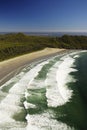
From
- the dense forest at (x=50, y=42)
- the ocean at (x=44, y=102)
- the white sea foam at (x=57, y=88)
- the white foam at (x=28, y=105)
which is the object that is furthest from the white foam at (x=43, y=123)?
the dense forest at (x=50, y=42)

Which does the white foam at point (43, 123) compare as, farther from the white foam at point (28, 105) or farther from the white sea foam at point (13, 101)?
the white foam at point (28, 105)

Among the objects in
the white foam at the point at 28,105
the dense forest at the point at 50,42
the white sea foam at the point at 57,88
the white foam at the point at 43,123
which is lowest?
the dense forest at the point at 50,42

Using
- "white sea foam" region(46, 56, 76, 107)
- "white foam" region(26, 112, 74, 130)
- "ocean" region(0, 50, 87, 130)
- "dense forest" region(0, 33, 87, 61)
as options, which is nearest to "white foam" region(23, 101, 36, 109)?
"ocean" region(0, 50, 87, 130)

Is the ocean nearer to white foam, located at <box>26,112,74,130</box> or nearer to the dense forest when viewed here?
white foam, located at <box>26,112,74,130</box>

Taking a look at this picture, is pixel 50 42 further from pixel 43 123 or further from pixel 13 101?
pixel 43 123

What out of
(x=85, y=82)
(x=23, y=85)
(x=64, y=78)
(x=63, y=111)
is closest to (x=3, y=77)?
(x=23, y=85)

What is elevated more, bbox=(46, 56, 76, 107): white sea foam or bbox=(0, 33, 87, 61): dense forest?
bbox=(46, 56, 76, 107): white sea foam

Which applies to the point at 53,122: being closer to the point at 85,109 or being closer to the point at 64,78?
the point at 85,109

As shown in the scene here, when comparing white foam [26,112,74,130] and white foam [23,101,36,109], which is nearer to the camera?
white foam [26,112,74,130]
